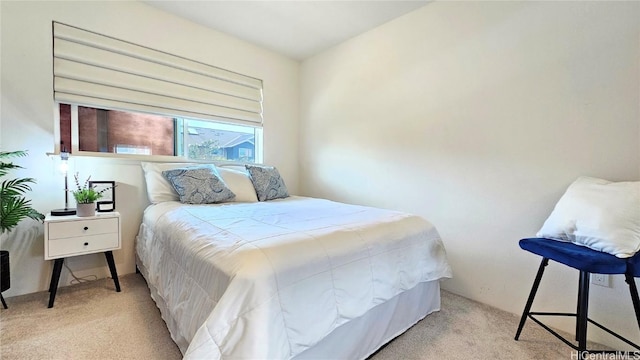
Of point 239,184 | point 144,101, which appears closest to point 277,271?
point 239,184

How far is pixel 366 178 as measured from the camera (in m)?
2.86

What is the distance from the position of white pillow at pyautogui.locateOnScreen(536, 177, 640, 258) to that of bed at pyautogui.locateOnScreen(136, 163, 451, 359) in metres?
0.66

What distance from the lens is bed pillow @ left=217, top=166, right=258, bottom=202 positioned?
2.53 meters

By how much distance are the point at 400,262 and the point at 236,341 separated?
93 centimetres

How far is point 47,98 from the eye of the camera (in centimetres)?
206

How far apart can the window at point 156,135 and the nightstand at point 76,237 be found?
2.42 ft

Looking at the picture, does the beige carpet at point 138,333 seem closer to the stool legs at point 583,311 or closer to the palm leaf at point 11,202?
the stool legs at point 583,311

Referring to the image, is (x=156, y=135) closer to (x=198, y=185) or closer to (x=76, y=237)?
(x=198, y=185)

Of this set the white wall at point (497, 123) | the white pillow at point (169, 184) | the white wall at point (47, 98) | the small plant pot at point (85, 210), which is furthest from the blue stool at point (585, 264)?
the white wall at point (47, 98)

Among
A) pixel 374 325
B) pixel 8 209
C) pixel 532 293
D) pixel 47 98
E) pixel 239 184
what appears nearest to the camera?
pixel 374 325

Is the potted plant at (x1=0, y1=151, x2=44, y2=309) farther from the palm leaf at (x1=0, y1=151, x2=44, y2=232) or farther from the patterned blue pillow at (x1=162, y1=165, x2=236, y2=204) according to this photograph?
the patterned blue pillow at (x1=162, y1=165, x2=236, y2=204)

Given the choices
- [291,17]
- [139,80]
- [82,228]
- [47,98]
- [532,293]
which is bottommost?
[532,293]

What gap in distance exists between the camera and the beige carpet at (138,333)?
4.65 feet

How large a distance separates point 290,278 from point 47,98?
2.42 metres
